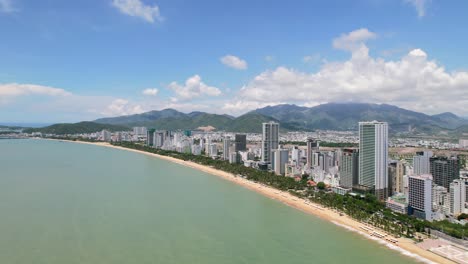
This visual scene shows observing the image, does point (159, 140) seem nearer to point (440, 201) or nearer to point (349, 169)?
point (349, 169)

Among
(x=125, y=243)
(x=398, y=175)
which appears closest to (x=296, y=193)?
(x=398, y=175)

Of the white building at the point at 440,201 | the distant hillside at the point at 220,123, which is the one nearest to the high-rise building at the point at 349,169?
the white building at the point at 440,201

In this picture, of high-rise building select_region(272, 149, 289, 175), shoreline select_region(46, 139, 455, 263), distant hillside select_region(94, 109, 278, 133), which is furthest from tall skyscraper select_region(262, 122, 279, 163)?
distant hillside select_region(94, 109, 278, 133)

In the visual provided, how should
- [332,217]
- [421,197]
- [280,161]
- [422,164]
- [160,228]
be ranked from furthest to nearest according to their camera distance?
[280,161]
[422,164]
[332,217]
[421,197]
[160,228]

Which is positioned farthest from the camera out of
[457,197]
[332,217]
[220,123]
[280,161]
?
[220,123]

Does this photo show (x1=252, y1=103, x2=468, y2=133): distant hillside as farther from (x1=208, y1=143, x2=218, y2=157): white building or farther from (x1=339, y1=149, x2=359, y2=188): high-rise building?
(x1=339, y1=149, x2=359, y2=188): high-rise building

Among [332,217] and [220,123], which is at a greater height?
[220,123]

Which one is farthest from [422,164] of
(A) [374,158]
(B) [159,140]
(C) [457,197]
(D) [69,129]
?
(D) [69,129]
